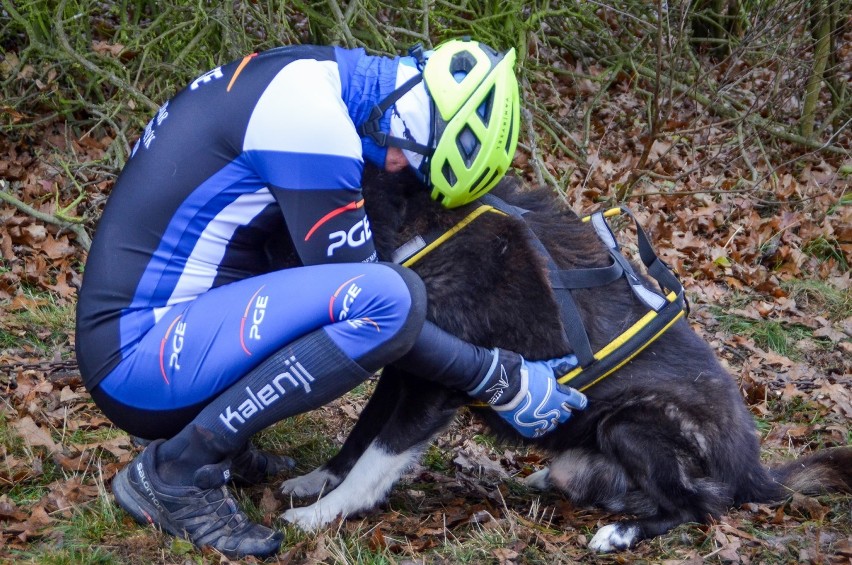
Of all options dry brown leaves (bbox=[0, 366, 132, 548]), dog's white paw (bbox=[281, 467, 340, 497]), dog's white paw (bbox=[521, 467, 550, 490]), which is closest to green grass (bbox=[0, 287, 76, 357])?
dry brown leaves (bbox=[0, 366, 132, 548])

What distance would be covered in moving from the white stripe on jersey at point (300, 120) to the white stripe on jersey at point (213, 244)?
0.19 metres

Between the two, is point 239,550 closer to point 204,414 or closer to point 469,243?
point 204,414

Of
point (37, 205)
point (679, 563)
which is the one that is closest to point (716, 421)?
point (679, 563)

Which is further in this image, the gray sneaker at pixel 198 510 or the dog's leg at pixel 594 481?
the dog's leg at pixel 594 481

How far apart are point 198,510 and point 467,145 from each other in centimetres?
144

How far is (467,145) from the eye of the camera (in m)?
2.67

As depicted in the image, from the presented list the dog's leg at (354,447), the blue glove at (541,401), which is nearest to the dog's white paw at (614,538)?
the blue glove at (541,401)

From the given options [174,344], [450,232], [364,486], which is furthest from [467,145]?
[364,486]

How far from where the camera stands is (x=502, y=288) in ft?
10.2

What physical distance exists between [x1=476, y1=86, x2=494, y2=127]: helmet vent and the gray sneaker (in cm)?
138

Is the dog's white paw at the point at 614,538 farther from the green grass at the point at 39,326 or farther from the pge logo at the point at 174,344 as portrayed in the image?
the green grass at the point at 39,326

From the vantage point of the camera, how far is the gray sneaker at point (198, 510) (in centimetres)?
266

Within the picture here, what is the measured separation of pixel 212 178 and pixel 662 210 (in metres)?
4.59

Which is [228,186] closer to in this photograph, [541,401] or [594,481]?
[541,401]
